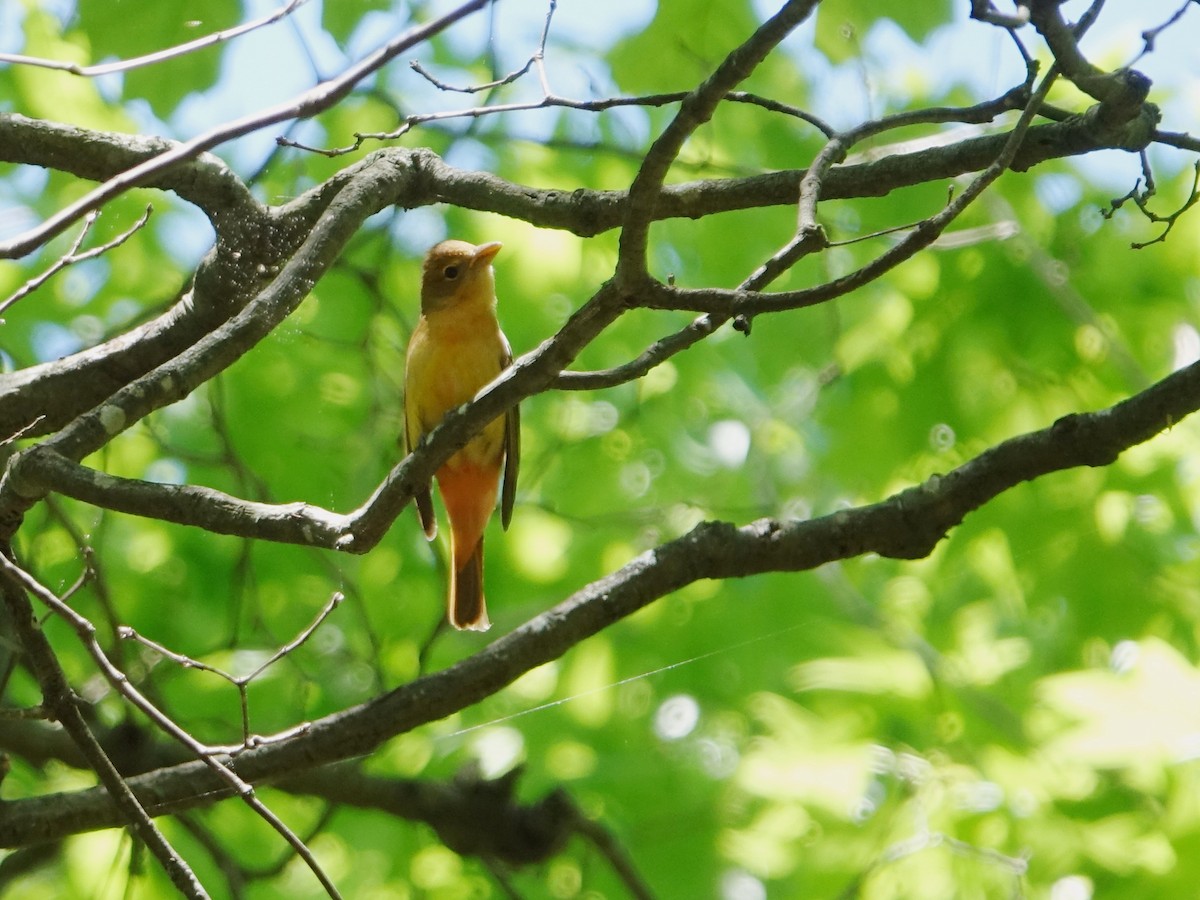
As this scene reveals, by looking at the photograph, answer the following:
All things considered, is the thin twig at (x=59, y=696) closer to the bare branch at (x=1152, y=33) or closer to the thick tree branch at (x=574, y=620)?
the thick tree branch at (x=574, y=620)

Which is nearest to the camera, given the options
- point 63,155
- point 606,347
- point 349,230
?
point 349,230

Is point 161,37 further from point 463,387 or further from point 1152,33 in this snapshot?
point 1152,33

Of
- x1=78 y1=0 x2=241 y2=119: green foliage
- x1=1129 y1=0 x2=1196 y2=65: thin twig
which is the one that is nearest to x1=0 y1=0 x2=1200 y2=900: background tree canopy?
x1=78 y1=0 x2=241 y2=119: green foliage

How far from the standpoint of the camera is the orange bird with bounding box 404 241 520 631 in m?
4.75

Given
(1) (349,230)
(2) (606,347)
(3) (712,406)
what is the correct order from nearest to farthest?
1. (1) (349,230)
2. (2) (606,347)
3. (3) (712,406)

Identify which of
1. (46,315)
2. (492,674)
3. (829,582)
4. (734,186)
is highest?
(46,315)

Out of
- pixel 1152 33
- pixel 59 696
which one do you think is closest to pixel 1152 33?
pixel 1152 33

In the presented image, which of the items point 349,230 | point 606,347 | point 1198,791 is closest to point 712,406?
point 606,347

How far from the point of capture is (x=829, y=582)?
5.41 m

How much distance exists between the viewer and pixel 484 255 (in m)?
4.91

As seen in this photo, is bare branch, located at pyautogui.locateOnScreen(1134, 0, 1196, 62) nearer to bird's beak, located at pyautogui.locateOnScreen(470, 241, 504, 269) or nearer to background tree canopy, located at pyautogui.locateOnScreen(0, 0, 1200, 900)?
background tree canopy, located at pyautogui.locateOnScreen(0, 0, 1200, 900)

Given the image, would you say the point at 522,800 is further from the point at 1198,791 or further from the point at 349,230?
the point at 349,230

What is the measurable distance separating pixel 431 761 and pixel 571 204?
9.35 feet

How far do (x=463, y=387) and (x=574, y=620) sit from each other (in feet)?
5.33
